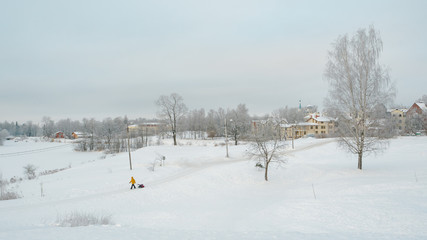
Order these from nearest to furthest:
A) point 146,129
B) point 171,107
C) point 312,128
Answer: point 171,107, point 146,129, point 312,128

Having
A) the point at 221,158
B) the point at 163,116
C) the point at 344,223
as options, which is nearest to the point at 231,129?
the point at 163,116

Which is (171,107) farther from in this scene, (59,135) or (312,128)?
(59,135)

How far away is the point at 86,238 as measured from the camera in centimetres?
600

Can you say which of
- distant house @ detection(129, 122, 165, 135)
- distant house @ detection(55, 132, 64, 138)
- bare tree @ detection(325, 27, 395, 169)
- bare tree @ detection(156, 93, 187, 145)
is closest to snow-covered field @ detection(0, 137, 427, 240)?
bare tree @ detection(325, 27, 395, 169)

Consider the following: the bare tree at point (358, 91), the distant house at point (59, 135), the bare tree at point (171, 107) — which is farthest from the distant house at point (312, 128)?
the distant house at point (59, 135)

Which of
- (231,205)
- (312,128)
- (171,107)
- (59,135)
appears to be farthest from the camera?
(59,135)

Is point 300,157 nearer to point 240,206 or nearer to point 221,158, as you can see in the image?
point 221,158

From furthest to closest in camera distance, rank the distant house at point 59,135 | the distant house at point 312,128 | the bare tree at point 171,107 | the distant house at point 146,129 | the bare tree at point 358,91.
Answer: the distant house at point 59,135 < the distant house at point 146,129 < the distant house at point 312,128 < the bare tree at point 171,107 < the bare tree at point 358,91

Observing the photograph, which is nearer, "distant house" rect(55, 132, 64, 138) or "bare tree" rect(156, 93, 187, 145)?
"bare tree" rect(156, 93, 187, 145)

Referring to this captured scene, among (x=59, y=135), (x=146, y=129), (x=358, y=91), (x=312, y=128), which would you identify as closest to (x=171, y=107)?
(x=146, y=129)

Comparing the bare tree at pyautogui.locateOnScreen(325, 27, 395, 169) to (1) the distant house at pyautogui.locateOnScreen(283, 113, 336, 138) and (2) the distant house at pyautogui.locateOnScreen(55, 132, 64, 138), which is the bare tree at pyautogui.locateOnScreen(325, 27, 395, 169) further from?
(2) the distant house at pyautogui.locateOnScreen(55, 132, 64, 138)

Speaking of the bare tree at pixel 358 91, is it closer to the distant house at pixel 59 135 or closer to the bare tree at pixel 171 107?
the bare tree at pixel 171 107

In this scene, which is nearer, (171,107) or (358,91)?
(358,91)

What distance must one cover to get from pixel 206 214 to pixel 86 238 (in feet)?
24.7
